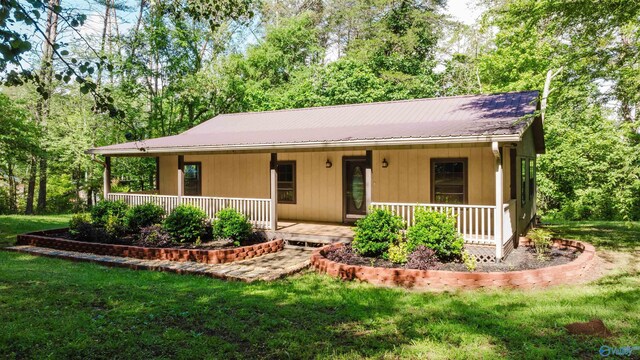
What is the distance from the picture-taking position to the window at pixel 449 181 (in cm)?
1082

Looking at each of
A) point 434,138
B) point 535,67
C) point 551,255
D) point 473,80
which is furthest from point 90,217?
point 473,80

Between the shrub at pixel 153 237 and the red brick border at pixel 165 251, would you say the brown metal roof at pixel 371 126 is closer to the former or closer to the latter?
the shrub at pixel 153 237

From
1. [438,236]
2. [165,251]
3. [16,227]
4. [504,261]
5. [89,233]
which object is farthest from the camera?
[16,227]

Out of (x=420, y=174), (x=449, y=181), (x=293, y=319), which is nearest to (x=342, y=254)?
(x=293, y=319)

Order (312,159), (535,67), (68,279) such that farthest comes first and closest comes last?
(535,67) → (312,159) → (68,279)

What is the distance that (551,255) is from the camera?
8.98 meters

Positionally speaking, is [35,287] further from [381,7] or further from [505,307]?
[381,7]

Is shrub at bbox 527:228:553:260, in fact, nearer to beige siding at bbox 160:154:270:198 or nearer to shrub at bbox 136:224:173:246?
beige siding at bbox 160:154:270:198

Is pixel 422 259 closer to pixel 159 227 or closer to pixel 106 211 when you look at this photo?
pixel 159 227

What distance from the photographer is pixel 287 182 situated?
13570 mm

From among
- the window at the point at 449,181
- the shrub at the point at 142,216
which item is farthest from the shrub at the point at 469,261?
the shrub at the point at 142,216

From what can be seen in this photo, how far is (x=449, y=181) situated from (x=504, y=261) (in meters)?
3.14

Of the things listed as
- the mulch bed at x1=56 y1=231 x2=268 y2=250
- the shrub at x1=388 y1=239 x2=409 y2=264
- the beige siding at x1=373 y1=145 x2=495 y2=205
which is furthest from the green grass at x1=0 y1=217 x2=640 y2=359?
the beige siding at x1=373 y1=145 x2=495 y2=205

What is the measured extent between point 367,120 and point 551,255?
20.9 feet
